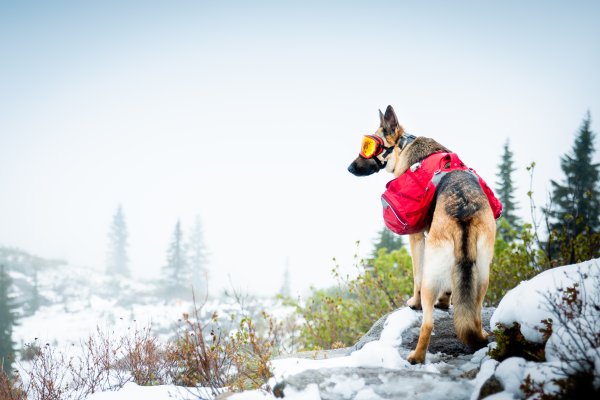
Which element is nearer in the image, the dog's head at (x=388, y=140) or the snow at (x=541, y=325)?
the snow at (x=541, y=325)

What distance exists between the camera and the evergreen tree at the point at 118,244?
71875 mm

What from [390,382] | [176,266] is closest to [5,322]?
[176,266]

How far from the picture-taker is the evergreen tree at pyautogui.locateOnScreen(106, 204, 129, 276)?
71875 millimetres

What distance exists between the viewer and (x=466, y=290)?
Result: 2949mm

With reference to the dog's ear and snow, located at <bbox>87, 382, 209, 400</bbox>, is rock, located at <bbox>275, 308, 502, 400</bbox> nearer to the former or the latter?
snow, located at <bbox>87, 382, 209, 400</bbox>

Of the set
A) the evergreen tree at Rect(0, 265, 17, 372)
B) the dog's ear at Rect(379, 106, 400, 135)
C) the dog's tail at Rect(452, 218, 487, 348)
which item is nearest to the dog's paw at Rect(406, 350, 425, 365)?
the dog's tail at Rect(452, 218, 487, 348)

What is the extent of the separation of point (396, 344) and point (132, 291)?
4858 centimetres

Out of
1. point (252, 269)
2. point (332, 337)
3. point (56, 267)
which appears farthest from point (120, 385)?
point (252, 269)

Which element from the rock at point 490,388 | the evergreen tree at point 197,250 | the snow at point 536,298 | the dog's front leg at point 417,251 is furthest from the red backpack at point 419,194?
the evergreen tree at point 197,250

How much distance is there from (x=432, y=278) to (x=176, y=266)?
168 feet

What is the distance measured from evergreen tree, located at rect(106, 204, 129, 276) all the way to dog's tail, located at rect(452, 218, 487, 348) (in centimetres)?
7982

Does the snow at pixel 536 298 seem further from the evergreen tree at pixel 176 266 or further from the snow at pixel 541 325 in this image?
the evergreen tree at pixel 176 266

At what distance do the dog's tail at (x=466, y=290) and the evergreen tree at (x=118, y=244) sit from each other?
262ft

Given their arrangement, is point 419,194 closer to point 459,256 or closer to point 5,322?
point 459,256
